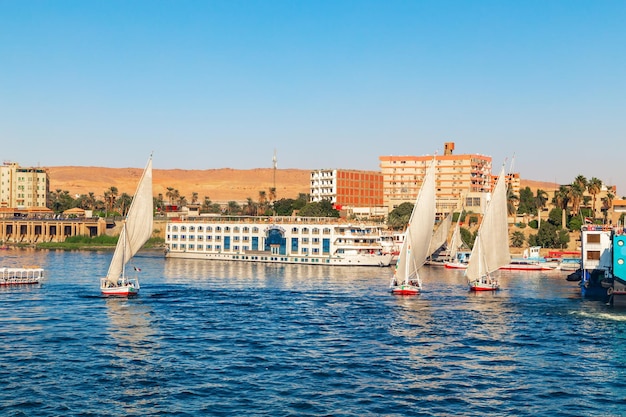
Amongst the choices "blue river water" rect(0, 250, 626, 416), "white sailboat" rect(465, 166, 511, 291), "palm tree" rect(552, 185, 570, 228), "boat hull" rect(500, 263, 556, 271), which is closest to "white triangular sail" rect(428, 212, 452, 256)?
"boat hull" rect(500, 263, 556, 271)

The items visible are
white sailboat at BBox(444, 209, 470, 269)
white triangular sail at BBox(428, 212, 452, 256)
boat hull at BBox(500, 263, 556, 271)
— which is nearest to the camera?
boat hull at BBox(500, 263, 556, 271)

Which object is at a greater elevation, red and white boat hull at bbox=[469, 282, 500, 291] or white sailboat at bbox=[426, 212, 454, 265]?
white sailboat at bbox=[426, 212, 454, 265]

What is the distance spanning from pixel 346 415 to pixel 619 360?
73.8 feet

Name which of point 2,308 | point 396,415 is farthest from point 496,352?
point 2,308

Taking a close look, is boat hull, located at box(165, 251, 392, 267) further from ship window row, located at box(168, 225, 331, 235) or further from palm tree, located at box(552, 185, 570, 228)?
palm tree, located at box(552, 185, 570, 228)

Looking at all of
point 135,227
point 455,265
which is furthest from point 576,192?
point 135,227

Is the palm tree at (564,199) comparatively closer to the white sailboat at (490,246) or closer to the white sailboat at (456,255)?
the white sailboat at (456,255)

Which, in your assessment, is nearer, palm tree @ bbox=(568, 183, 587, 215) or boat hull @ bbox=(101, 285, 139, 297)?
boat hull @ bbox=(101, 285, 139, 297)

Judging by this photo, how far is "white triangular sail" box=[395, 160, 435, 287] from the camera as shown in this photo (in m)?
84.2

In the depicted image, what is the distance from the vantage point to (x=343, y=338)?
5872 centimetres

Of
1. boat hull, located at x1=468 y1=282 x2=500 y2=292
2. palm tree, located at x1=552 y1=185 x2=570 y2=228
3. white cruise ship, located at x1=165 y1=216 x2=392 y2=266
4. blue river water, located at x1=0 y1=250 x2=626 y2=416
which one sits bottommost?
blue river water, located at x1=0 y1=250 x2=626 y2=416

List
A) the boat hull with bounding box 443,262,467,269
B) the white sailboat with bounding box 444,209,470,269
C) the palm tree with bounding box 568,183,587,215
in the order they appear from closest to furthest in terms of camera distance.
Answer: the boat hull with bounding box 443,262,467,269 < the white sailboat with bounding box 444,209,470,269 < the palm tree with bounding box 568,183,587,215

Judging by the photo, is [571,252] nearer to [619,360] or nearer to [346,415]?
[619,360]

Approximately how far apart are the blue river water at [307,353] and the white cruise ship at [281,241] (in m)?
40.6
